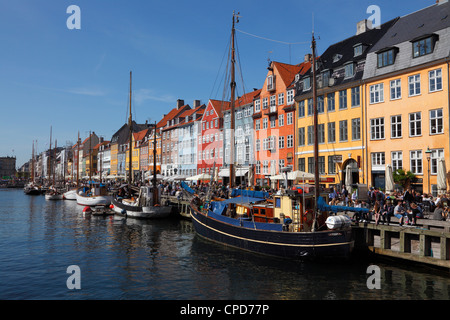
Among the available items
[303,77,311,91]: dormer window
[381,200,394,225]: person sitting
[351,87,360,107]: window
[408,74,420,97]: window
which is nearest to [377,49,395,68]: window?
[408,74,420,97]: window

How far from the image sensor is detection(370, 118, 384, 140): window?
1342 inches

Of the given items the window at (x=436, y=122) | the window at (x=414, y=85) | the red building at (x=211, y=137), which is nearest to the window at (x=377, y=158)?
the window at (x=436, y=122)

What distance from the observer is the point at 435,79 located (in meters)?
29.8

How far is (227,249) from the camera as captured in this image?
75.7 feet

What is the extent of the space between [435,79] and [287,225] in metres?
20.1

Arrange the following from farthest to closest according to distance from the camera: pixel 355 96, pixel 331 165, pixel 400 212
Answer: pixel 331 165 → pixel 355 96 → pixel 400 212

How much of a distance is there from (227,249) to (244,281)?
676 centimetres

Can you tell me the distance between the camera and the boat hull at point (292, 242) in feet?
59.1

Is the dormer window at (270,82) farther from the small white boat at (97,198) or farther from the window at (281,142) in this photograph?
the small white boat at (97,198)

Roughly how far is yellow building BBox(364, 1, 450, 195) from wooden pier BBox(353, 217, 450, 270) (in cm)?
1219

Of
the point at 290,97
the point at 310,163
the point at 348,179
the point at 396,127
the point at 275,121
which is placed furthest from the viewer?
the point at 275,121

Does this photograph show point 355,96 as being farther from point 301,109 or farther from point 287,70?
point 287,70

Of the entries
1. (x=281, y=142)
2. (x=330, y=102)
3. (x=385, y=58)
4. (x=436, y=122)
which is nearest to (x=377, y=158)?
(x=436, y=122)

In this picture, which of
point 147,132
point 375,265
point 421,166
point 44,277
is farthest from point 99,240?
point 147,132
